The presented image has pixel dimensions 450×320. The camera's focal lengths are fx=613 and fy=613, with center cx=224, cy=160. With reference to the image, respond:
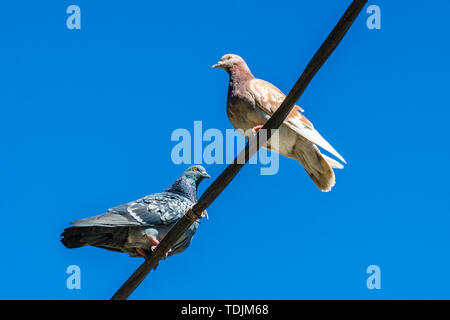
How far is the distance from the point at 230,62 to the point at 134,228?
209 centimetres

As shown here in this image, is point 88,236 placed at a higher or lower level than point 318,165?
lower

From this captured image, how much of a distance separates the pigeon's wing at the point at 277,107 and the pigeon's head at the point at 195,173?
3.58 feet

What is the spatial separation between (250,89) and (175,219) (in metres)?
1.49

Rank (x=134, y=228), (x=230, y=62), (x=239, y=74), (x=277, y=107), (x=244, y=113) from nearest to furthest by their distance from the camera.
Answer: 1. (x=134, y=228)
2. (x=277, y=107)
3. (x=244, y=113)
4. (x=239, y=74)
5. (x=230, y=62)

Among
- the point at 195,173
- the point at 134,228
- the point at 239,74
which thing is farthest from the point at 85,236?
the point at 239,74

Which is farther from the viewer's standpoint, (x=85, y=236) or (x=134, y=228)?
(x=134, y=228)

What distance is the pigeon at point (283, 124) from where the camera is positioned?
5.95 m

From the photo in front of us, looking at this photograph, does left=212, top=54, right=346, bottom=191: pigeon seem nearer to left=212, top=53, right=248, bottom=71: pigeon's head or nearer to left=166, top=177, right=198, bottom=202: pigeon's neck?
left=212, top=53, right=248, bottom=71: pigeon's head

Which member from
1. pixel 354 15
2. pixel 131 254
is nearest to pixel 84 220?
pixel 131 254

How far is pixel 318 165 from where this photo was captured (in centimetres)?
604

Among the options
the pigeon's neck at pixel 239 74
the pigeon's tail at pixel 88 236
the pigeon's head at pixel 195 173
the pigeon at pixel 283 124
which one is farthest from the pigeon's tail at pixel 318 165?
the pigeon's tail at pixel 88 236

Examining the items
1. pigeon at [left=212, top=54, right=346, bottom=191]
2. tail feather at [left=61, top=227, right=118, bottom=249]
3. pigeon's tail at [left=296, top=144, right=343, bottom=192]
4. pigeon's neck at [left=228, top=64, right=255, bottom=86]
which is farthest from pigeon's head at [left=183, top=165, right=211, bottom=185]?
tail feather at [left=61, top=227, right=118, bottom=249]

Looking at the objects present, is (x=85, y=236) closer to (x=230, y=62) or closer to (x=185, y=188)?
(x=185, y=188)
